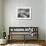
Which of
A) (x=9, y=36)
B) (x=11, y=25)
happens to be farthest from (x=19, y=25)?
(x=9, y=36)

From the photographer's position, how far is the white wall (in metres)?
5.06

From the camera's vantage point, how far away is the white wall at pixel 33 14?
5.06m

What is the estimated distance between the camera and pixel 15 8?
5.07 meters

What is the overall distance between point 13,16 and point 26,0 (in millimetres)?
951

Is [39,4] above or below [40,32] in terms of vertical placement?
above

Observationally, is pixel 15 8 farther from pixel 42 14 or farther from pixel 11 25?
pixel 42 14

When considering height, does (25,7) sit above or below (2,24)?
above

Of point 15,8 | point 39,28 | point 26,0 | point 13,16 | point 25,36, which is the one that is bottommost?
point 25,36

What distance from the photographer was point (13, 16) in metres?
5.08

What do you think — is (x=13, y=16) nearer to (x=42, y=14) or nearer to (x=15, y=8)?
(x=15, y=8)

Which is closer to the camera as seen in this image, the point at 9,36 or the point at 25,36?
the point at 9,36

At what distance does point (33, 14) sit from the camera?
5082 mm

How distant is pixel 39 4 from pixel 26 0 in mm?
628

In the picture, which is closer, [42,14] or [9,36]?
[9,36]
